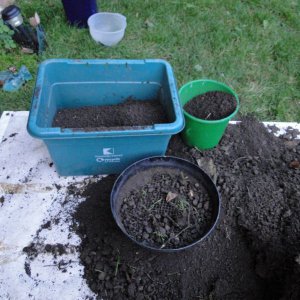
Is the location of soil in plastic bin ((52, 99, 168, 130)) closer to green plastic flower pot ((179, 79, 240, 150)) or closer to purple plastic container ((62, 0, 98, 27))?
green plastic flower pot ((179, 79, 240, 150))

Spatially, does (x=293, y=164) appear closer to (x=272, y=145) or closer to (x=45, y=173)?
(x=272, y=145)

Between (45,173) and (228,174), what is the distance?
3.06ft

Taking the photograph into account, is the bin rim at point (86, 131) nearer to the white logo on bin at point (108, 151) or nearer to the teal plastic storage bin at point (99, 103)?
the teal plastic storage bin at point (99, 103)

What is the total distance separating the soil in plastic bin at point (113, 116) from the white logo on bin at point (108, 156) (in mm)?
165

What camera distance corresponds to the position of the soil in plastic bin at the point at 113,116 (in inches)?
64.0

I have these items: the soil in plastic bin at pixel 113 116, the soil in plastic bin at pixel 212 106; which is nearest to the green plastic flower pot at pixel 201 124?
the soil in plastic bin at pixel 212 106

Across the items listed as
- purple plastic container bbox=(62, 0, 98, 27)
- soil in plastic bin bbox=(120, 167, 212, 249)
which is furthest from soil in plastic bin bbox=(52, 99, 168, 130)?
purple plastic container bbox=(62, 0, 98, 27)

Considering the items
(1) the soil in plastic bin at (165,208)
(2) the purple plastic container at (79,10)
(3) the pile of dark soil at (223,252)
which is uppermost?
(2) the purple plastic container at (79,10)

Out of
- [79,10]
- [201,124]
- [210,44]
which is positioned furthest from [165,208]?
[79,10]

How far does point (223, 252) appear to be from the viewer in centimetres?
140

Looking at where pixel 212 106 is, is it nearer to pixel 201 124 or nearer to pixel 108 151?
pixel 201 124

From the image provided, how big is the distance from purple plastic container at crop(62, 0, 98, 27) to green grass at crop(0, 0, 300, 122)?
71 millimetres

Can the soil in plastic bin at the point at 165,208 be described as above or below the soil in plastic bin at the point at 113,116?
below

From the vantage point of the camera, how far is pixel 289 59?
2445mm
